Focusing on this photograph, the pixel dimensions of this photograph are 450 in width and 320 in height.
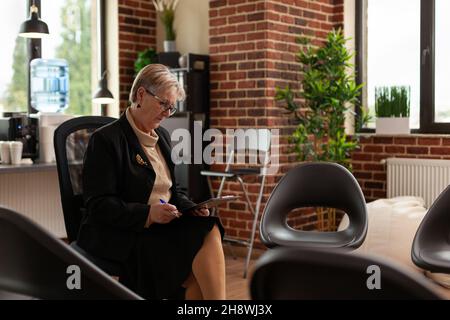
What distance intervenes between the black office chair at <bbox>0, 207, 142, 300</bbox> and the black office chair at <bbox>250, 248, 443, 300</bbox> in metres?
0.33

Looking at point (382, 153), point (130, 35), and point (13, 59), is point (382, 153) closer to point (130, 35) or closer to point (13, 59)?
point (130, 35)

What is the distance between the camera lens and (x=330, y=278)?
3.51 ft

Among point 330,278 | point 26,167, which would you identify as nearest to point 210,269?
point 330,278

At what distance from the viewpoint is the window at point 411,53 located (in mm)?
5074

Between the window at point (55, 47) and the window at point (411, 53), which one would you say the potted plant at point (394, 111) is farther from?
the window at point (55, 47)

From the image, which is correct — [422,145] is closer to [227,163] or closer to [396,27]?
[396,27]

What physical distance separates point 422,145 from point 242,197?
1480 mm

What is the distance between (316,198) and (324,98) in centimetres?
189

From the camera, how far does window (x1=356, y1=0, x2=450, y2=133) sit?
16.6 feet

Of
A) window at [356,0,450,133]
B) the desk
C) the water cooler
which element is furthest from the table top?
window at [356,0,450,133]

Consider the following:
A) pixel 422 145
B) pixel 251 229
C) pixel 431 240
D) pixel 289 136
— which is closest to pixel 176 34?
pixel 289 136

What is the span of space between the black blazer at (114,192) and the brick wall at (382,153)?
10.2ft

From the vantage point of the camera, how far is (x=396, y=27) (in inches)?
209

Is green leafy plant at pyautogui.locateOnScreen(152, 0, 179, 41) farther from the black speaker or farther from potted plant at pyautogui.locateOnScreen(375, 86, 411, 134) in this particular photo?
potted plant at pyautogui.locateOnScreen(375, 86, 411, 134)
